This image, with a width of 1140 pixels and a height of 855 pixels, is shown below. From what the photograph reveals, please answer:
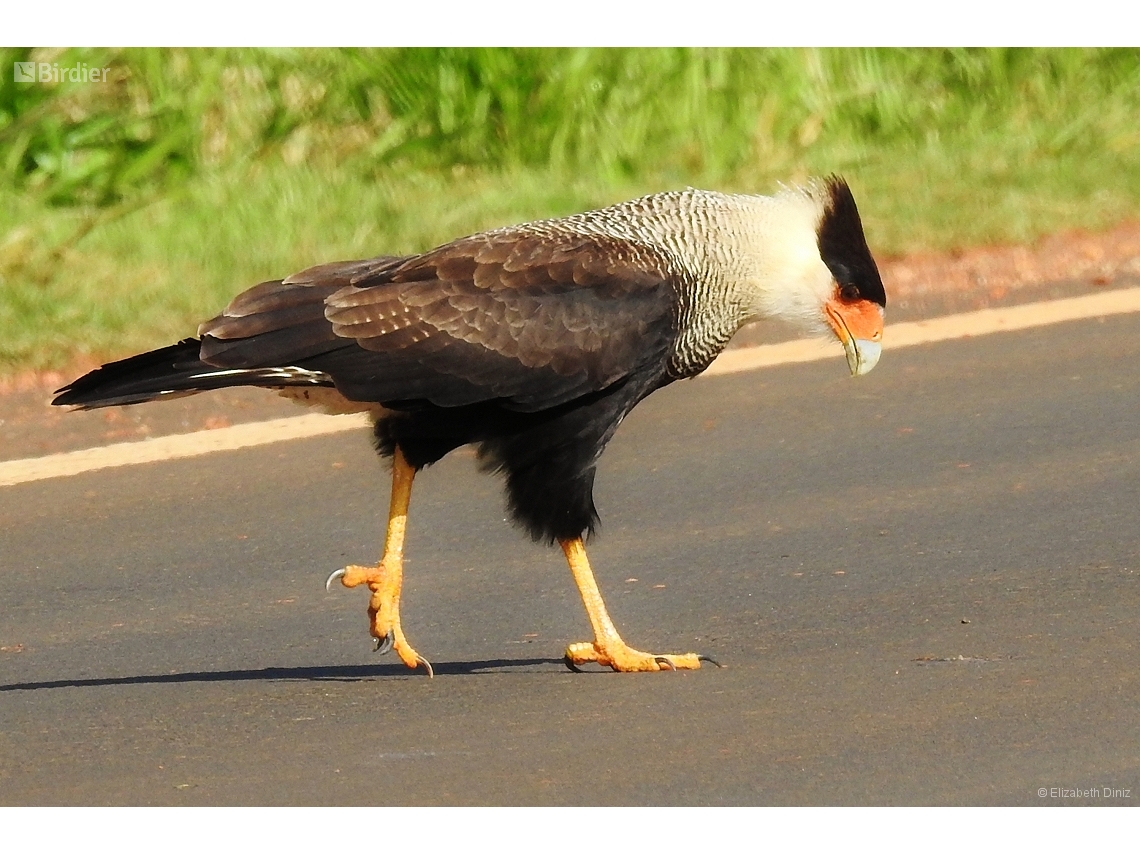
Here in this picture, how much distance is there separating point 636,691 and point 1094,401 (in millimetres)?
3222

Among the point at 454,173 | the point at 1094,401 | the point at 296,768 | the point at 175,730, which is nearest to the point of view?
the point at 296,768

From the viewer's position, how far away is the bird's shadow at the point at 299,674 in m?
5.41

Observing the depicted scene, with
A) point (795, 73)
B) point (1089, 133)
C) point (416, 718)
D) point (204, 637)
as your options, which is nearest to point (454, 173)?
point (795, 73)

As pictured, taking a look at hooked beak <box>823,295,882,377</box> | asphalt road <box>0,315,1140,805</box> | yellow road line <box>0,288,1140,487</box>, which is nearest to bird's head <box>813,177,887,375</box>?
hooked beak <box>823,295,882,377</box>

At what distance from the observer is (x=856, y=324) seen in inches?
215

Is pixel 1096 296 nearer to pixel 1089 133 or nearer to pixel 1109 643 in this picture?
pixel 1089 133

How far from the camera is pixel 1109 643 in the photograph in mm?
5301

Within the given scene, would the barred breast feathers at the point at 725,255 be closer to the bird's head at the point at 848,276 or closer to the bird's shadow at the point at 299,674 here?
the bird's head at the point at 848,276

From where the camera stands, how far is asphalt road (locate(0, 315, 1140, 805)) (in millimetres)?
4594

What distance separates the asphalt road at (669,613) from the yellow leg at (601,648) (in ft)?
0.15

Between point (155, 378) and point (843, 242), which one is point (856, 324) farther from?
point (155, 378)

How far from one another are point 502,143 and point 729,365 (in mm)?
3767

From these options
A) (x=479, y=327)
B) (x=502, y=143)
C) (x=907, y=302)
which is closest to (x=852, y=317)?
(x=479, y=327)

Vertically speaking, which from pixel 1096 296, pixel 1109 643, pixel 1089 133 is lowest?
pixel 1109 643
